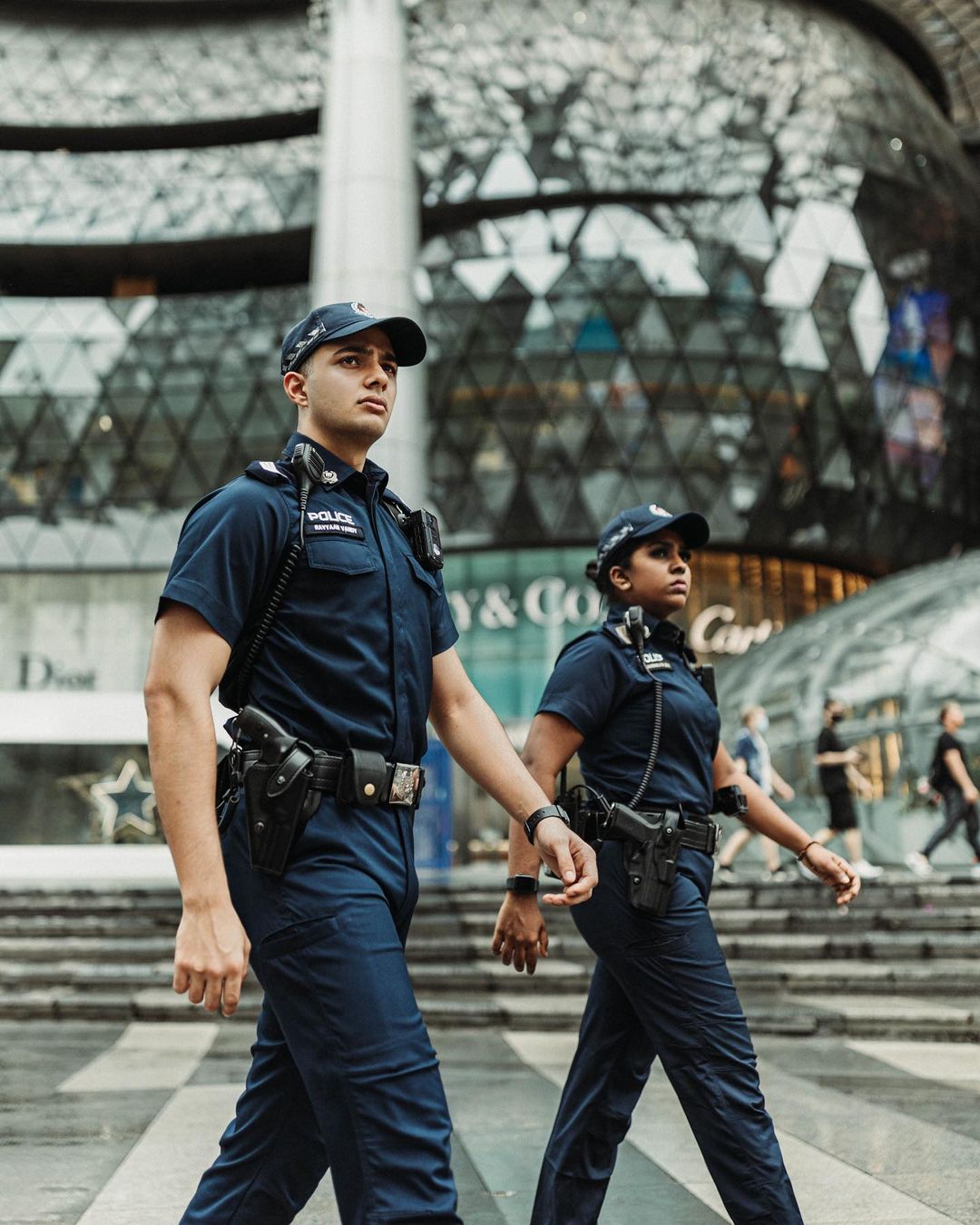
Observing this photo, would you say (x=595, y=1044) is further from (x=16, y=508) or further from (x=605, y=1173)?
(x=16, y=508)

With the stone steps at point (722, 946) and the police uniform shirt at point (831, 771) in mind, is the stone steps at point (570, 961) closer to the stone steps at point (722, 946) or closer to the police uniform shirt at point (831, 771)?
the stone steps at point (722, 946)

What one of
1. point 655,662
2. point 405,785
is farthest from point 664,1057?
point 405,785

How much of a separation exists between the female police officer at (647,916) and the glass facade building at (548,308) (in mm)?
32282

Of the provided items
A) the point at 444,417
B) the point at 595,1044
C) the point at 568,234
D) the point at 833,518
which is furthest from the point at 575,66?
the point at 595,1044

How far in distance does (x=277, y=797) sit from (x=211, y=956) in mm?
348

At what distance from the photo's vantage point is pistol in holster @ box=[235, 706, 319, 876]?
2.68 m

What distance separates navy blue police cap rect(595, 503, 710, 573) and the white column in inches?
690

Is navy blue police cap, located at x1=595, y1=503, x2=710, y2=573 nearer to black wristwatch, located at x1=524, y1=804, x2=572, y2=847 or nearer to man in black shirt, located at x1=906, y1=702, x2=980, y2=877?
black wristwatch, located at x1=524, y1=804, x2=572, y2=847

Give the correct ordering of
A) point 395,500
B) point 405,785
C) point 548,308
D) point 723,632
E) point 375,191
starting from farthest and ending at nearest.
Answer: point 548,308 < point 723,632 < point 375,191 < point 395,500 < point 405,785

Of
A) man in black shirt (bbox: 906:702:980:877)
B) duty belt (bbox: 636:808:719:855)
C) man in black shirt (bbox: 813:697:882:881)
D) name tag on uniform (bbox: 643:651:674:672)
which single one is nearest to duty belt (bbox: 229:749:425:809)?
duty belt (bbox: 636:808:719:855)

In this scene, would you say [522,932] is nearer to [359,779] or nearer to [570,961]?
[359,779]

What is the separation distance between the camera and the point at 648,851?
380cm

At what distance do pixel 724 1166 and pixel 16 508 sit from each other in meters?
39.7

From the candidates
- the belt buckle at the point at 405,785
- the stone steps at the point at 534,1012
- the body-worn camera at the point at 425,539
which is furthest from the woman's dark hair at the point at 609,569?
the stone steps at the point at 534,1012
